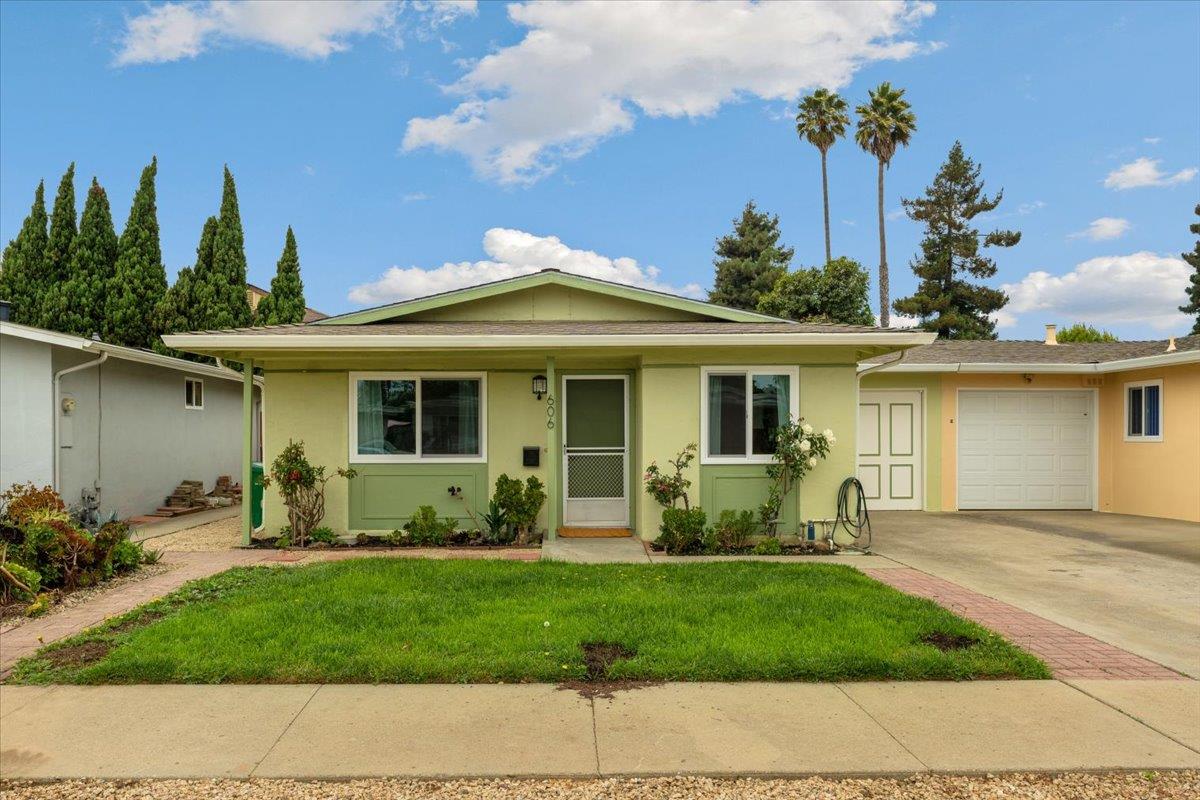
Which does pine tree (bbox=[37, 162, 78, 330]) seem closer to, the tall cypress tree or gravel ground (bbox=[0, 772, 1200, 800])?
the tall cypress tree

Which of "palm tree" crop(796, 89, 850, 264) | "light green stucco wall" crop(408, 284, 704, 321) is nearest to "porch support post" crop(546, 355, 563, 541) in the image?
"light green stucco wall" crop(408, 284, 704, 321)

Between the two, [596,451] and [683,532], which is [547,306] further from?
[683,532]

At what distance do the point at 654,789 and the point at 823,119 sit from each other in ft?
107

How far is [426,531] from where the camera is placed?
357 inches

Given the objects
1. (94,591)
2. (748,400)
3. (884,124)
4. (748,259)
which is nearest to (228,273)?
(94,591)

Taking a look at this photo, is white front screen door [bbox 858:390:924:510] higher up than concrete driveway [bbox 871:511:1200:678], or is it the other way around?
white front screen door [bbox 858:390:924:510]

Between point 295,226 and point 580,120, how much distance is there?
33.2 ft

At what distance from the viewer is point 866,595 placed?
6.28m

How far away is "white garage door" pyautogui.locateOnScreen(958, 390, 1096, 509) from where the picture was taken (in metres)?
13.3

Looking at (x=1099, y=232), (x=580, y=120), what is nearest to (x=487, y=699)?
(x=580, y=120)

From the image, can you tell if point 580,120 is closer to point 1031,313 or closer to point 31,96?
point 31,96

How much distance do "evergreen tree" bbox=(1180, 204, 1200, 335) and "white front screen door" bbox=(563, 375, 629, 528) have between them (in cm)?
3737

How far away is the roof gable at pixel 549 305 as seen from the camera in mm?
10477

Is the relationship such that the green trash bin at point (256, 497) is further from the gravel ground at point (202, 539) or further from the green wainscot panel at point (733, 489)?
the green wainscot panel at point (733, 489)
